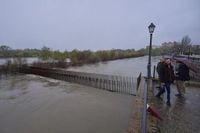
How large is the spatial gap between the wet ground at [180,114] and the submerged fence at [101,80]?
9.09 metres

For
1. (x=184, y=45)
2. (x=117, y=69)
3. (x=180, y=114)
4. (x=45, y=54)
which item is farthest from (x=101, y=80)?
(x=45, y=54)

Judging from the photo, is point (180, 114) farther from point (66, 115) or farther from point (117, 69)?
point (117, 69)

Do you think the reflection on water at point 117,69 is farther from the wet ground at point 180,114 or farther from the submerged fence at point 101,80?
the wet ground at point 180,114

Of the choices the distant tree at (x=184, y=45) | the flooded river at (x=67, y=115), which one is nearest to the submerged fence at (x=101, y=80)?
the flooded river at (x=67, y=115)

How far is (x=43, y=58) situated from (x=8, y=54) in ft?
40.3

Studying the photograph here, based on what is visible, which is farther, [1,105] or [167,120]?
[1,105]

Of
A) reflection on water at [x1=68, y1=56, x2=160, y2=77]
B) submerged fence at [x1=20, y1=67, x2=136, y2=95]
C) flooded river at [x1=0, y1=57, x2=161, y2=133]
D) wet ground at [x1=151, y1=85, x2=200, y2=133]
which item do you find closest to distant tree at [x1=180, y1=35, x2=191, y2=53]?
reflection on water at [x1=68, y1=56, x2=160, y2=77]

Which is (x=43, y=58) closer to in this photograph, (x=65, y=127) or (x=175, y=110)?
(x=65, y=127)

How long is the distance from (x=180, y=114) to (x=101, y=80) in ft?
50.6

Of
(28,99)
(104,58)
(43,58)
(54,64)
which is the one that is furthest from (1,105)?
(104,58)

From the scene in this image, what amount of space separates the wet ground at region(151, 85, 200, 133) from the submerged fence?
9.09 meters

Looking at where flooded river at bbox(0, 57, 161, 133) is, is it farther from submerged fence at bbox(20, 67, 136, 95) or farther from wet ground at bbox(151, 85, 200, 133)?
submerged fence at bbox(20, 67, 136, 95)

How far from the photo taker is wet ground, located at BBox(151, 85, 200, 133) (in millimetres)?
4500

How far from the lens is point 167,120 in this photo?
197 inches
